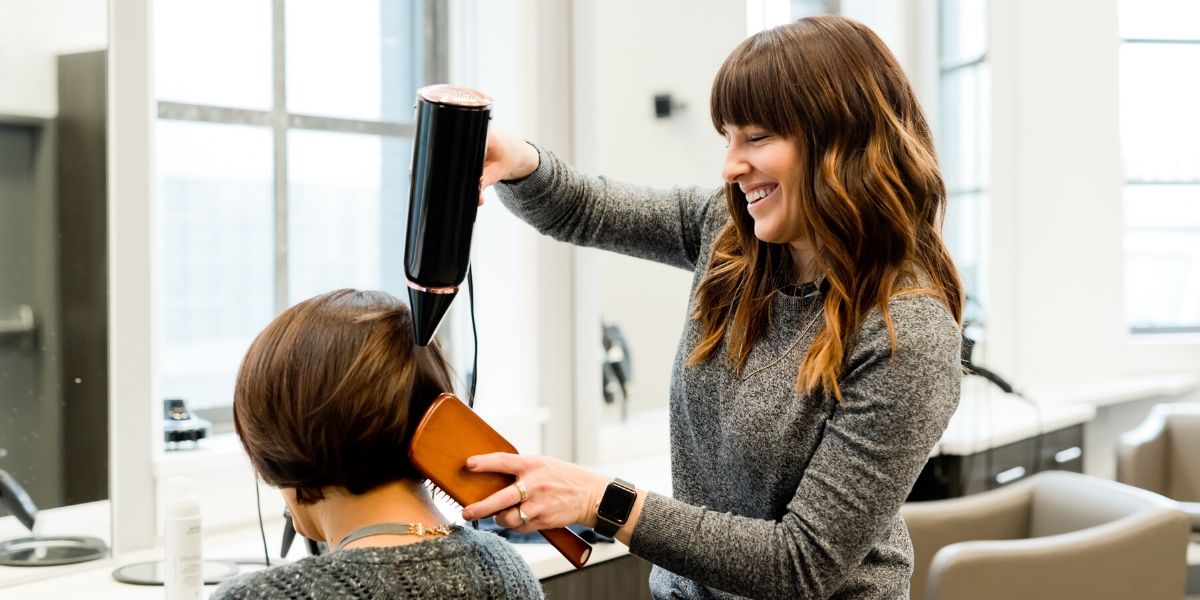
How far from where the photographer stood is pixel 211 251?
2.33m

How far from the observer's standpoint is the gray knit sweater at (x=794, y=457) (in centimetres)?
120

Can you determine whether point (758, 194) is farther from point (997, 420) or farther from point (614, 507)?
point (997, 420)

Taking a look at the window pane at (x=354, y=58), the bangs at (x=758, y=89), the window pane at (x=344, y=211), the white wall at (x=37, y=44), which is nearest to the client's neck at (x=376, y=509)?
the bangs at (x=758, y=89)

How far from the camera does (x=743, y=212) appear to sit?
1404mm

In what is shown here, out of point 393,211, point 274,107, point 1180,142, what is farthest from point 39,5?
point 1180,142

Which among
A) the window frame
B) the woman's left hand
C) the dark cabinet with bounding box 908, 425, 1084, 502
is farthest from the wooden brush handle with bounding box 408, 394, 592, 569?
the window frame

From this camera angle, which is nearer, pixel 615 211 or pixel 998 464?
pixel 615 211

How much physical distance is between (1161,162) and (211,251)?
3.92 metres

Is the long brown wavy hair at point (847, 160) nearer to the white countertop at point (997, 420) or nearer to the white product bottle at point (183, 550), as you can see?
the white product bottle at point (183, 550)

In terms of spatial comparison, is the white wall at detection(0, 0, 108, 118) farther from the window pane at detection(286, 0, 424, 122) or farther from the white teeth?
the white teeth

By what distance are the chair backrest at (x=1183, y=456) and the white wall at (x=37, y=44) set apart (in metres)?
3.16

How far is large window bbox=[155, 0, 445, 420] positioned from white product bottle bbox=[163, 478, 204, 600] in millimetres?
812

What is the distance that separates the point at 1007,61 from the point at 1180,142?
0.85 metres

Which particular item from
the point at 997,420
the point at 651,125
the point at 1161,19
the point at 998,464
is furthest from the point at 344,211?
the point at 1161,19
